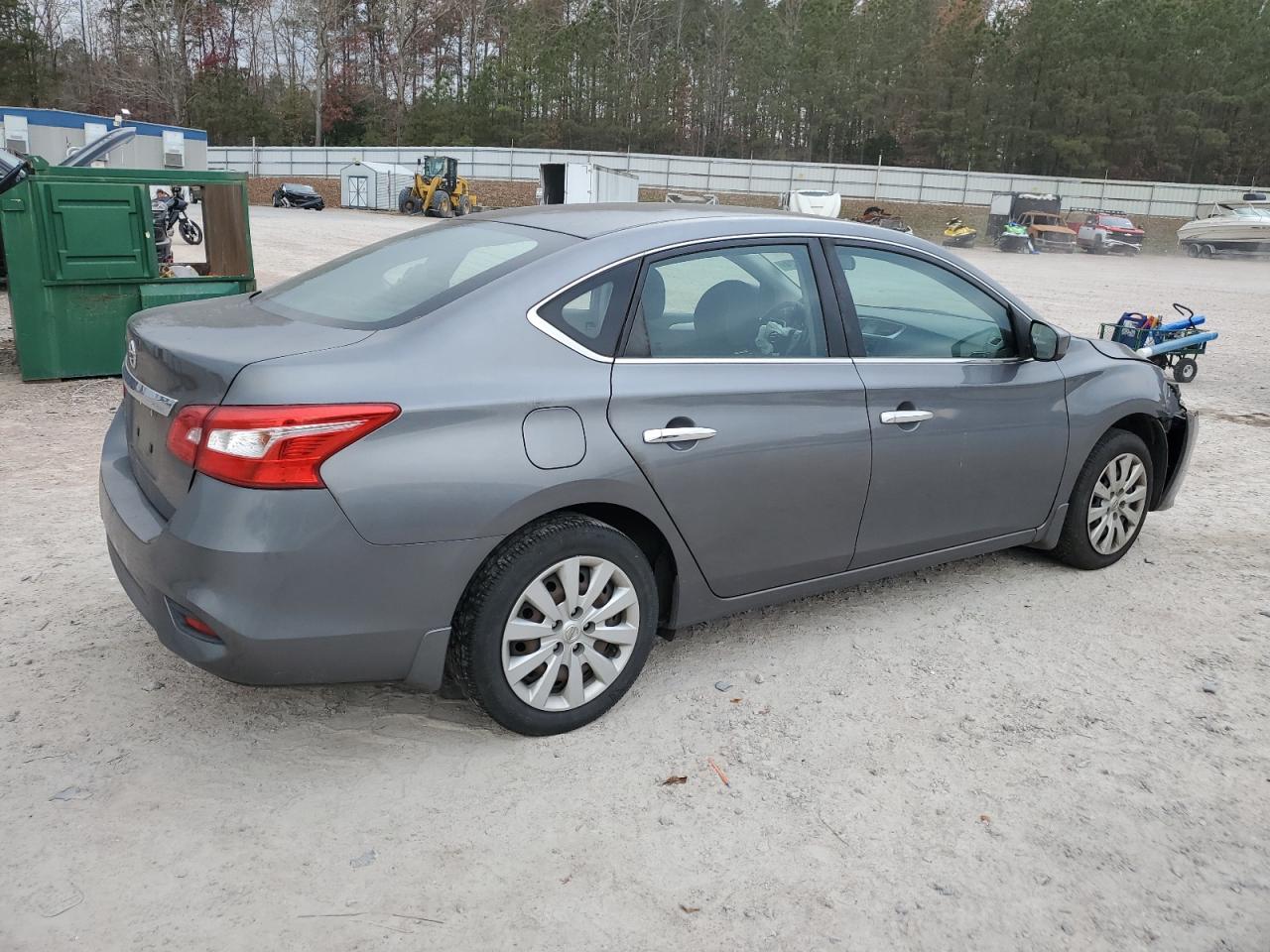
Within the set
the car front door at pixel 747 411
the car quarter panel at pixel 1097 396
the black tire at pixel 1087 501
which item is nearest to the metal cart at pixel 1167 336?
the car quarter panel at pixel 1097 396

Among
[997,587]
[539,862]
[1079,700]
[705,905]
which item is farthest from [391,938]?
[997,587]

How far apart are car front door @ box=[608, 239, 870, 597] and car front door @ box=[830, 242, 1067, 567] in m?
0.13

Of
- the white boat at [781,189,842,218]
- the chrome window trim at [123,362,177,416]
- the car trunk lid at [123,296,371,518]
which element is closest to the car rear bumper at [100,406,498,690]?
the car trunk lid at [123,296,371,518]

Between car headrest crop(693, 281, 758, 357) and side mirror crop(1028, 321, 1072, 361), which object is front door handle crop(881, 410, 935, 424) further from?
side mirror crop(1028, 321, 1072, 361)

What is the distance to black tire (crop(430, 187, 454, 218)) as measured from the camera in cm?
4006

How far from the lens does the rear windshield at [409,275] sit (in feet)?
10.3

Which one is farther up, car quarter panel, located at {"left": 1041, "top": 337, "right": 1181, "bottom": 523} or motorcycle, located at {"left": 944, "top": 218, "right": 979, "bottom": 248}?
car quarter panel, located at {"left": 1041, "top": 337, "right": 1181, "bottom": 523}

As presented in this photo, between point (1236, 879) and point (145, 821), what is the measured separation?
282 centimetres

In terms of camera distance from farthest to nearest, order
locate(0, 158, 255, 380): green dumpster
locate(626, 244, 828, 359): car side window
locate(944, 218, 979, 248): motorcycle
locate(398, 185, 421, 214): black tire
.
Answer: locate(398, 185, 421, 214): black tire → locate(944, 218, 979, 248): motorcycle → locate(0, 158, 255, 380): green dumpster → locate(626, 244, 828, 359): car side window

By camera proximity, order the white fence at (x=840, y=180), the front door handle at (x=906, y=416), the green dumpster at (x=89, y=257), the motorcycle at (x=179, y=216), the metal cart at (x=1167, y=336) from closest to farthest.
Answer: the front door handle at (x=906, y=416)
the green dumpster at (x=89, y=257)
the metal cart at (x=1167, y=336)
the motorcycle at (x=179, y=216)
the white fence at (x=840, y=180)

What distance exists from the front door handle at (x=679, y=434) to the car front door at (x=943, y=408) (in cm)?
75

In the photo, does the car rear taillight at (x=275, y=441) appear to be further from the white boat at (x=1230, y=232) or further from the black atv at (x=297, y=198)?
the black atv at (x=297, y=198)

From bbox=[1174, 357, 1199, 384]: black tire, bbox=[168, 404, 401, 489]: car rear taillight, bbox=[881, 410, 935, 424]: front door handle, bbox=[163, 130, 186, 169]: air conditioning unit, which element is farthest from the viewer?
bbox=[163, 130, 186, 169]: air conditioning unit

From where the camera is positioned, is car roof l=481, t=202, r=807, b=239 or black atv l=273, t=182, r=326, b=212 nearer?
car roof l=481, t=202, r=807, b=239
